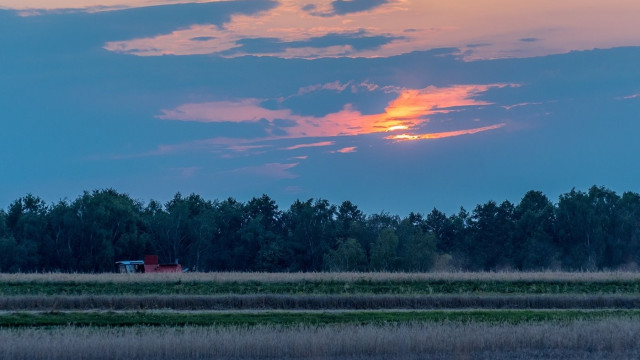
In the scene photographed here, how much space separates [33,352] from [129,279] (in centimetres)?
2849

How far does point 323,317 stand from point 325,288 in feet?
44.1

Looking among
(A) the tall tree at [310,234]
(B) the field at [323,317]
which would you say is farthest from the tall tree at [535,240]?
(B) the field at [323,317]

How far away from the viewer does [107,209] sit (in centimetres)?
8606

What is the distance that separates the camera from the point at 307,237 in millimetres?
97625

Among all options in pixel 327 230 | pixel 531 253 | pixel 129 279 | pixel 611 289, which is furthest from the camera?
pixel 327 230

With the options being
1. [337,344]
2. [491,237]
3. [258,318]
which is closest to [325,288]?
[258,318]

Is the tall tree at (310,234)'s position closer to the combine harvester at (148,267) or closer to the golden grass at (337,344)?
the combine harvester at (148,267)

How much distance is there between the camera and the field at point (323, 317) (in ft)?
64.4

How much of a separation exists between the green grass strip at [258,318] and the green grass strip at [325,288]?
9992 millimetres

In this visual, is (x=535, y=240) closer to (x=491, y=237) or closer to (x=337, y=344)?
Result: (x=491, y=237)

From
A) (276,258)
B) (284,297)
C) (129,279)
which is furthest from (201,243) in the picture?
(284,297)

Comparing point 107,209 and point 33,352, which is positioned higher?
point 107,209

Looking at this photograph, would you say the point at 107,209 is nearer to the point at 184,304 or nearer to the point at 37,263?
the point at 37,263

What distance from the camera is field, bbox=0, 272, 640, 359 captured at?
19.6 meters
